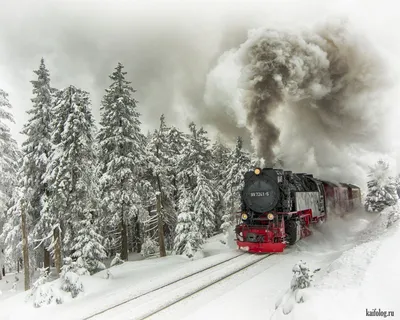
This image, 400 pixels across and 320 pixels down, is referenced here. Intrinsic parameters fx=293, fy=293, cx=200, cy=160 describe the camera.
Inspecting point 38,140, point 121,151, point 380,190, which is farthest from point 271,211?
point 380,190

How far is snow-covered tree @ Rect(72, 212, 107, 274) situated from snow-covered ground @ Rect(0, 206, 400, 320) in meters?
0.88

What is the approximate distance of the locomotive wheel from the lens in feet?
37.3

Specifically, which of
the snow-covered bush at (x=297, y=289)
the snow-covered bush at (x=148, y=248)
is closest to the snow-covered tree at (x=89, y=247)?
the snow-covered bush at (x=148, y=248)

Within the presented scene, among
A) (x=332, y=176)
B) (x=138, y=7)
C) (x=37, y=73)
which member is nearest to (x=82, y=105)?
(x=37, y=73)

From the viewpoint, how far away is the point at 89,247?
35.0ft

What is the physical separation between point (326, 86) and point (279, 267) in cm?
831

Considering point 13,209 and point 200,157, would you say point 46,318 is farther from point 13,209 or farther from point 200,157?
point 200,157

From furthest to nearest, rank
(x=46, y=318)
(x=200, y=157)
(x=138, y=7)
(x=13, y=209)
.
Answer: (x=200, y=157) → (x=13, y=209) → (x=46, y=318) → (x=138, y=7)

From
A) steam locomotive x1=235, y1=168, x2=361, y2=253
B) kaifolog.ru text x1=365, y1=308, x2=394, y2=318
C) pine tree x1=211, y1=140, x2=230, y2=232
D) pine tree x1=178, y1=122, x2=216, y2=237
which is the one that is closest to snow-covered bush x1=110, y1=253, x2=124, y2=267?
steam locomotive x1=235, y1=168, x2=361, y2=253

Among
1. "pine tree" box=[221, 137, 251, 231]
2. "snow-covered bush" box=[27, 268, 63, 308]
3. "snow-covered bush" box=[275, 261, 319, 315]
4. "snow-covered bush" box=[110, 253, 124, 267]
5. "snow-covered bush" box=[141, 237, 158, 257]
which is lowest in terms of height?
"snow-covered bush" box=[141, 237, 158, 257]

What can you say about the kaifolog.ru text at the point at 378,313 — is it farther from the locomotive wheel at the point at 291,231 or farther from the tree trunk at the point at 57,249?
the tree trunk at the point at 57,249

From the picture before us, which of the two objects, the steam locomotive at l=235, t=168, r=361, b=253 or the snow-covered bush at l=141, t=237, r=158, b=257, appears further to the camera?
the snow-covered bush at l=141, t=237, r=158, b=257

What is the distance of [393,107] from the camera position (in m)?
7.17

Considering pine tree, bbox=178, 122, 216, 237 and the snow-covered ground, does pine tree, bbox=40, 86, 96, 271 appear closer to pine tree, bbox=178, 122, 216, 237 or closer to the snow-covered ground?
the snow-covered ground
